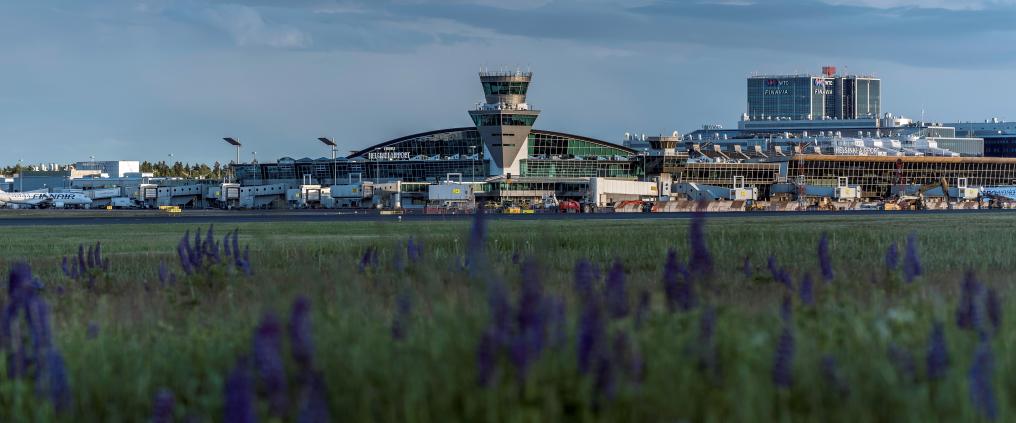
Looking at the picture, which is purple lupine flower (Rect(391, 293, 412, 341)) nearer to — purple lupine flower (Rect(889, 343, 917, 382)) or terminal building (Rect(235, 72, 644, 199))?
purple lupine flower (Rect(889, 343, 917, 382))

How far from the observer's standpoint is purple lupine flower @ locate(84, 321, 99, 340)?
43.9ft

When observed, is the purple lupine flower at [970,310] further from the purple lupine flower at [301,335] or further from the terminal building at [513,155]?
the terminal building at [513,155]

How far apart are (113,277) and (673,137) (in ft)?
569

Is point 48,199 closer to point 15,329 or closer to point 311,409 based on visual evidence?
point 15,329

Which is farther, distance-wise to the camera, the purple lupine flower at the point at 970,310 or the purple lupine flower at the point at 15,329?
the purple lupine flower at the point at 15,329

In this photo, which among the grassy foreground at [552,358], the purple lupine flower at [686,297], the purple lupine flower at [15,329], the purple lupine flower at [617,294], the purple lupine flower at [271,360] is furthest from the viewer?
the purple lupine flower at [686,297]

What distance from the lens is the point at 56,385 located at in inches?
384

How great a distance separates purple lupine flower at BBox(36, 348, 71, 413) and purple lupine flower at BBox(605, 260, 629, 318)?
4574 mm

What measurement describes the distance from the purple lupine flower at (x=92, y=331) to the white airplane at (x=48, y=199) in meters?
156

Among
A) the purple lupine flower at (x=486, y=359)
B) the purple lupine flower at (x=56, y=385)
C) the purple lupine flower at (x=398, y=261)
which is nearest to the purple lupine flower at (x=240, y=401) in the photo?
the purple lupine flower at (x=486, y=359)

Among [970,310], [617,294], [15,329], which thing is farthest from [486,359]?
[15,329]

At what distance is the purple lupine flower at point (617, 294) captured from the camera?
9891 millimetres

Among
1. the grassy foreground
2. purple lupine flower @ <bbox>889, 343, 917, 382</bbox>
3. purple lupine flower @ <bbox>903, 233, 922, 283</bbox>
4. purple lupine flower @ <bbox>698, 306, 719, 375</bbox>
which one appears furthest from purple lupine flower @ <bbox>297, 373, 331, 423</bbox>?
purple lupine flower @ <bbox>903, 233, 922, 283</bbox>

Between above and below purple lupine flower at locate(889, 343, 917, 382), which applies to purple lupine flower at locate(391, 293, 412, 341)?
above
